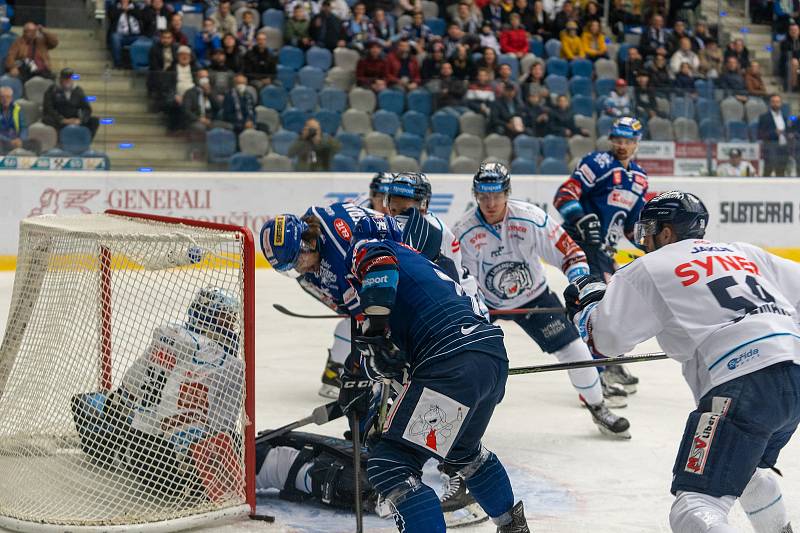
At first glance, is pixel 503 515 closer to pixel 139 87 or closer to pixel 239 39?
pixel 139 87

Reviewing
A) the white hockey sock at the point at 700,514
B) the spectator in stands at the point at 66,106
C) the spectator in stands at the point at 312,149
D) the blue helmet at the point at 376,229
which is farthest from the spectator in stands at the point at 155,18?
the white hockey sock at the point at 700,514

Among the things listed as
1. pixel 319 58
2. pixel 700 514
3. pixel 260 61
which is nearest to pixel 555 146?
pixel 319 58

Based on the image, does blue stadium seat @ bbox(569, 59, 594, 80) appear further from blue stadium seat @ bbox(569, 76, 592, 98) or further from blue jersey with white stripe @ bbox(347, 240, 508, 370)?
blue jersey with white stripe @ bbox(347, 240, 508, 370)

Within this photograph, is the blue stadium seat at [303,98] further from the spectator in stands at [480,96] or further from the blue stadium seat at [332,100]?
the spectator in stands at [480,96]

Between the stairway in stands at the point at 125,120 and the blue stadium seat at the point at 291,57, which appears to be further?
the blue stadium seat at the point at 291,57

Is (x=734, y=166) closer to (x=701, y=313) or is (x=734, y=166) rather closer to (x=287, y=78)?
(x=287, y=78)

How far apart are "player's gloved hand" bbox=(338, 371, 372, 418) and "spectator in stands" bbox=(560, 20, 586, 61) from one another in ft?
28.3

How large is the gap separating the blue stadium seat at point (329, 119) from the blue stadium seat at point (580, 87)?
91.2 inches

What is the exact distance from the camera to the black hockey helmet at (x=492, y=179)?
4855mm

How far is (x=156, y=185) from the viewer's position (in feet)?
30.3

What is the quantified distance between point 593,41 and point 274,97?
3.92 m

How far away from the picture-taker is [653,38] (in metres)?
11.8

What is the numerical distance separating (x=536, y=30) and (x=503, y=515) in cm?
939

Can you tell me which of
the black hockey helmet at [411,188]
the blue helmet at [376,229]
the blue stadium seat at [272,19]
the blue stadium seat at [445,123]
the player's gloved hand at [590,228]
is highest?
the blue stadium seat at [272,19]
